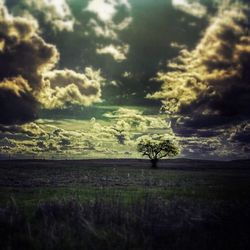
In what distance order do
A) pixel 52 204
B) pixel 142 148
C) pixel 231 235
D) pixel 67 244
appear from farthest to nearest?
pixel 142 148
pixel 52 204
pixel 231 235
pixel 67 244

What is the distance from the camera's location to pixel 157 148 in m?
124

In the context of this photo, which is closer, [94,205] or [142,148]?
[94,205]

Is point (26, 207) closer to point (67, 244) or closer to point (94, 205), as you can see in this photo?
point (94, 205)

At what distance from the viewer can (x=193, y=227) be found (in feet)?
50.1

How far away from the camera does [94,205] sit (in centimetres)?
1797

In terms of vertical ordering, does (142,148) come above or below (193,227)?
above

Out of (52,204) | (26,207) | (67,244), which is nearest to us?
(67,244)

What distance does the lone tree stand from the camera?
404 feet

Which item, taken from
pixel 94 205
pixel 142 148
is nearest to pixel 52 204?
pixel 94 205

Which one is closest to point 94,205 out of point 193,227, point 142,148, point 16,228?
point 16,228

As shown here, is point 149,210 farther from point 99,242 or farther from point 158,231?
point 99,242

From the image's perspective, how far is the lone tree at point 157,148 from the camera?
123 meters

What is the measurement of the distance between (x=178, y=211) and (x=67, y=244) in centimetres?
574

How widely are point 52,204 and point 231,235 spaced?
8624mm
